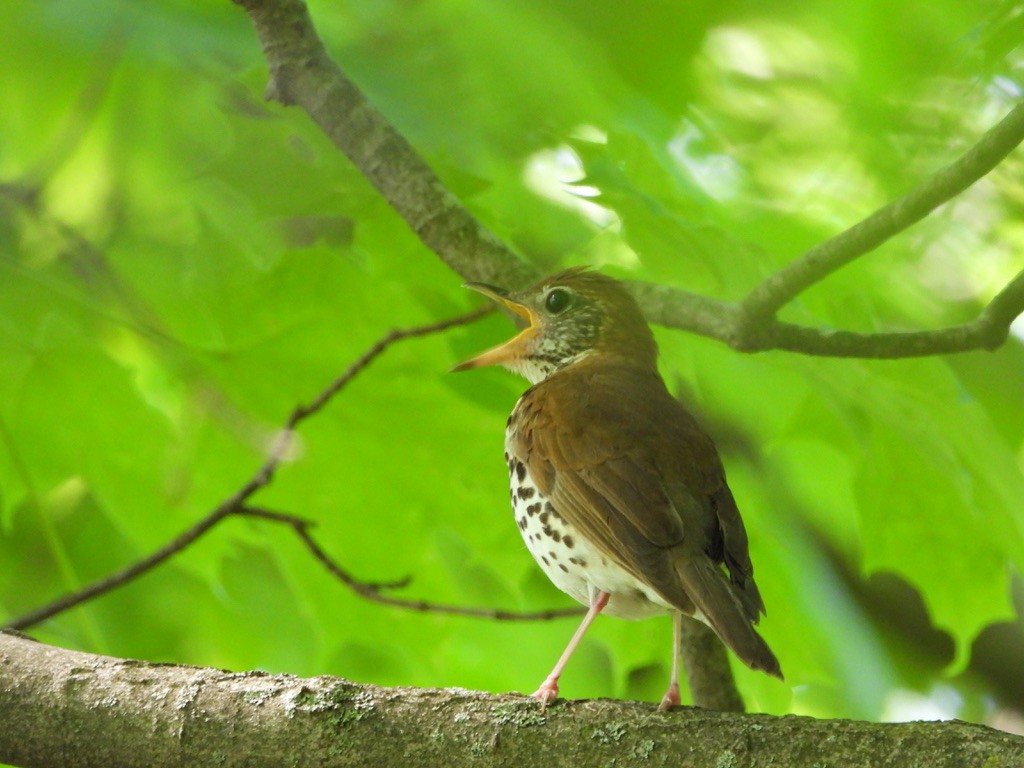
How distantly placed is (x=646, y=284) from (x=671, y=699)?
0.94m

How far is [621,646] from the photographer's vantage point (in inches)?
114

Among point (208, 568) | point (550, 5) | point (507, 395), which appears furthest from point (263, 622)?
point (550, 5)

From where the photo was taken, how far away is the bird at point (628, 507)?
1811 millimetres

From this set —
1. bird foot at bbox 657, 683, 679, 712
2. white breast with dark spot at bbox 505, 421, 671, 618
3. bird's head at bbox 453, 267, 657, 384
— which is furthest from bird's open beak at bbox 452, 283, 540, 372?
bird foot at bbox 657, 683, 679, 712

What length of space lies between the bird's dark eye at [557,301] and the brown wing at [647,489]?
1.09 feet

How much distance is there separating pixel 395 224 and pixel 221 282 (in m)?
0.45

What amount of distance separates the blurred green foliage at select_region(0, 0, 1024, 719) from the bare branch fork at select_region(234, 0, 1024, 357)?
0.50ft

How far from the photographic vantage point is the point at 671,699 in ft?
6.23

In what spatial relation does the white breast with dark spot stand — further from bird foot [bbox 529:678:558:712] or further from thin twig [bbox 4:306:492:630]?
thin twig [bbox 4:306:492:630]

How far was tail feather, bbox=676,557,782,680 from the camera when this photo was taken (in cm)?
160

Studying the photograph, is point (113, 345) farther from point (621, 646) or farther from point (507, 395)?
point (621, 646)

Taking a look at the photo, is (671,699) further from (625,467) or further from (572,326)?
(572,326)

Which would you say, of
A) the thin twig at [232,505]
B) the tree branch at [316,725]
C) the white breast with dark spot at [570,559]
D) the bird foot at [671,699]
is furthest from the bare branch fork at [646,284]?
the tree branch at [316,725]

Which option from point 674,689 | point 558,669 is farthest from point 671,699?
point 558,669
